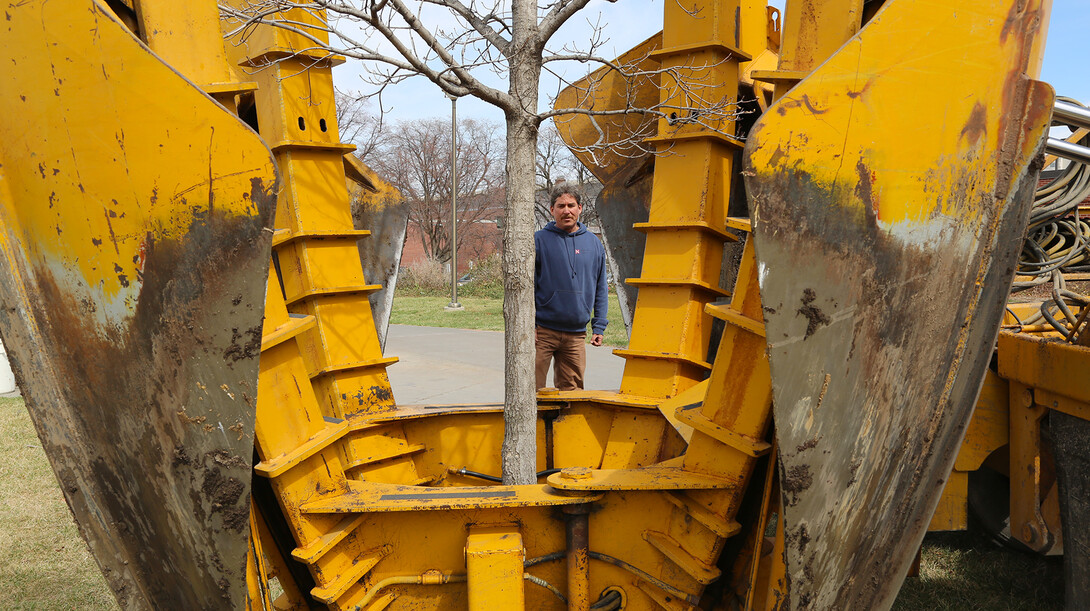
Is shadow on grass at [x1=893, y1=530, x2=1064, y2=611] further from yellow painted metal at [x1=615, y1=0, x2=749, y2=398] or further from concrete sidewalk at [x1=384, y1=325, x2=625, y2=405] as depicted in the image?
concrete sidewalk at [x1=384, y1=325, x2=625, y2=405]

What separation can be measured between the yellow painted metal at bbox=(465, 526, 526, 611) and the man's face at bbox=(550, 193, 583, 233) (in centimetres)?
255

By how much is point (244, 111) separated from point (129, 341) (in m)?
2.03

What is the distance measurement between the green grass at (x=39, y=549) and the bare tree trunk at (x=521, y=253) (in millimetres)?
2322

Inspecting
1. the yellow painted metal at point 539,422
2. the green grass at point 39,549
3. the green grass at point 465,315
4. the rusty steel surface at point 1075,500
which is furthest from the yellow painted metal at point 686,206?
the green grass at point 465,315

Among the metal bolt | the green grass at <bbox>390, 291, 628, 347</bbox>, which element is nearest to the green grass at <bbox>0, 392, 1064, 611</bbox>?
the metal bolt

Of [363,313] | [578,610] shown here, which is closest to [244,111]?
[363,313]

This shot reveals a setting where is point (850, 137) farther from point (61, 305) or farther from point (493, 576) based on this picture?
point (61, 305)

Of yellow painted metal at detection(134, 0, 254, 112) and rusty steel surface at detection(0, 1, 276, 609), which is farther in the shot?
yellow painted metal at detection(134, 0, 254, 112)

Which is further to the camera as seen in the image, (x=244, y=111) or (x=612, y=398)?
(x=612, y=398)

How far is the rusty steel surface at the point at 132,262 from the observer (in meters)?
1.86

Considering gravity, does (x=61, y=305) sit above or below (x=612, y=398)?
above

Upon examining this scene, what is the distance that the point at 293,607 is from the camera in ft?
9.25

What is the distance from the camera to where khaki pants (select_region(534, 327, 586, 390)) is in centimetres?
480

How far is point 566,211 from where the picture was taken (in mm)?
4645
